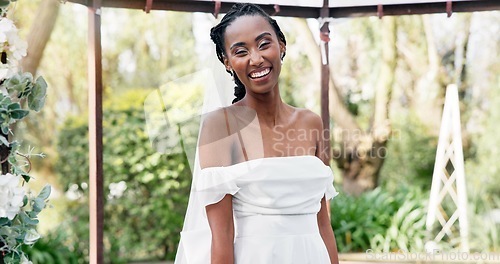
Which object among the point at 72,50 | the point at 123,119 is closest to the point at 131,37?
the point at 72,50

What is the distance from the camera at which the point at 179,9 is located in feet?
11.0

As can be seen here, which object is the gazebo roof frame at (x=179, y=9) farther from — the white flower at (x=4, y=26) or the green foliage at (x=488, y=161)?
the green foliage at (x=488, y=161)

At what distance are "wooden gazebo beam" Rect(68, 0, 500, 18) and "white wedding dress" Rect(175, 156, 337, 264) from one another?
1.56 m

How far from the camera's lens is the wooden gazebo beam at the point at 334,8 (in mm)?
3273

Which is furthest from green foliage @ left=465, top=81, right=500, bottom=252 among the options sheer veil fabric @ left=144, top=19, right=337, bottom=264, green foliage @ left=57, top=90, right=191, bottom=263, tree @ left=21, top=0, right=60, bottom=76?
sheer veil fabric @ left=144, top=19, right=337, bottom=264

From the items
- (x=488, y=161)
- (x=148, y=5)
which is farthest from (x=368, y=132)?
(x=148, y=5)

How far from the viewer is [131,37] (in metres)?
10.1

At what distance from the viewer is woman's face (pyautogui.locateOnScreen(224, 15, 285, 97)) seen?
1.90 m

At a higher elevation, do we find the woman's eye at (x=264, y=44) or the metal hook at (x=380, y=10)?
the metal hook at (x=380, y=10)

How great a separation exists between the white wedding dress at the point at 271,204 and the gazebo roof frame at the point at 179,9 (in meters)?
1.21

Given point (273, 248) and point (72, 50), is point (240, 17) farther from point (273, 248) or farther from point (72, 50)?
point (72, 50)

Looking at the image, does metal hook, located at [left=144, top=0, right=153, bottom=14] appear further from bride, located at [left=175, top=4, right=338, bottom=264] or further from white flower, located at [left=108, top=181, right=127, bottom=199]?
white flower, located at [left=108, top=181, right=127, bottom=199]

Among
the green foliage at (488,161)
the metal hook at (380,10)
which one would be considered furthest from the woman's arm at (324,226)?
the green foliage at (488,161)

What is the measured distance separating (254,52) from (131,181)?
4427mm
